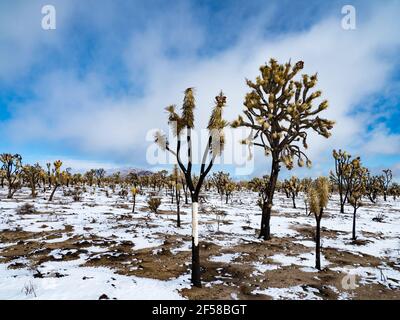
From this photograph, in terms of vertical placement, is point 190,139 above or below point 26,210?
above

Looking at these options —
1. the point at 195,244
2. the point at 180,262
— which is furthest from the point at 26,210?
the point at 195,244

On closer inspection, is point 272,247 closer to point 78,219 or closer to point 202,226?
point 202,226

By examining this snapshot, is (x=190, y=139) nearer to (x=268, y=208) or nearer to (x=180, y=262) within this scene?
(x=180, y=262)

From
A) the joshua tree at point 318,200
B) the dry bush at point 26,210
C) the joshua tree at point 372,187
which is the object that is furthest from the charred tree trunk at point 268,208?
the joshua tree at point 372,187

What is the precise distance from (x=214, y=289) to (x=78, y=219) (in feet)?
46.0

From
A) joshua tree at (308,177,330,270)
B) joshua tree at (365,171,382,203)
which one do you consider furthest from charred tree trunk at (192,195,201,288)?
joshua tree at (365,171,382,203)

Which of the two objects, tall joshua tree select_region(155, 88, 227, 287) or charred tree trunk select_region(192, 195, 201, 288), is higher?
tall joshua tree select_region(155, 88, 227, 287)

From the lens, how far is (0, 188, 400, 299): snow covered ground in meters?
6.75

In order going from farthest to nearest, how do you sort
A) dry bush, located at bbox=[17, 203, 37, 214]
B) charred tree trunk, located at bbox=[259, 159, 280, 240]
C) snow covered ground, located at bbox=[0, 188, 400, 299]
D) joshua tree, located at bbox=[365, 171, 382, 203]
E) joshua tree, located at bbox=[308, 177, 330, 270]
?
joshua tree, located at bbox=[365, 171, 382, 203] < dry bush, located at bbox=[17, 203, 37, 214] < charred tree trunk, located at bbox=[259, 159, 280, 240] < joshua tree, located at bbox=[308, 177, 330, 270] < snow covered ground, located at bbox=[0, 188, 400, 299]

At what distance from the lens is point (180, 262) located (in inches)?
378

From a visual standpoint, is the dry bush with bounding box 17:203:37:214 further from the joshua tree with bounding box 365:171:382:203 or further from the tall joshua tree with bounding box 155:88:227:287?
the joshua tree with bounding box 365:171:382:203

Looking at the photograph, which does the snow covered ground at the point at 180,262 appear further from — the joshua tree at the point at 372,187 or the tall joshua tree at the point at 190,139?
the joshua tree at the point at 372,187
